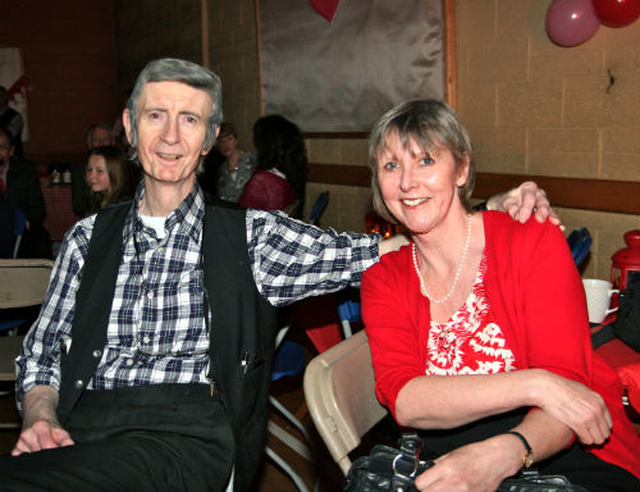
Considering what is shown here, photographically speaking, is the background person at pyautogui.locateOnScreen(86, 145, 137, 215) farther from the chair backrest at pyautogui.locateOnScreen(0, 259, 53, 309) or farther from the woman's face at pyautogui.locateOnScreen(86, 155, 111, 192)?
the chair backrest at pyautogui.locateOnScreen(0, 259, 53, 309)

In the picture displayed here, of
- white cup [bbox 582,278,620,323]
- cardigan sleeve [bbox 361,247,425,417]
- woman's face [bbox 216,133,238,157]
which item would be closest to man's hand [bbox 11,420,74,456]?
cardigan sleeve [bbox 361,247,425,417]

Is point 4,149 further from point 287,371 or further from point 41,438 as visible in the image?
point 41,438

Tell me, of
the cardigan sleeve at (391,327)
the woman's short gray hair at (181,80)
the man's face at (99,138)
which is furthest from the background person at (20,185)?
the cardigan sleeve at (391,327)

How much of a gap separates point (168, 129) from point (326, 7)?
13.2 feet

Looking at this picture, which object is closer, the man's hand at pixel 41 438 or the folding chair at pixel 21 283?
the man's hand at pixel 41 438

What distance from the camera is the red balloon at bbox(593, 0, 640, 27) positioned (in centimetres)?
311

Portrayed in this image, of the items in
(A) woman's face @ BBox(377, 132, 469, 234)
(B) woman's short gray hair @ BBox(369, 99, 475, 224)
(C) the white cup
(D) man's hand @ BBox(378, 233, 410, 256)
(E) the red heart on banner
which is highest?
(E) the red heart on banner

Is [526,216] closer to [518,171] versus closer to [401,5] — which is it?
[518,171]

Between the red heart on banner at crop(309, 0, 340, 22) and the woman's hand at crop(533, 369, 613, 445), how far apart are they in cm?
457

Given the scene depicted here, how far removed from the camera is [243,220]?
5.98ft

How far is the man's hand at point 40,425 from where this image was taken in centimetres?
159

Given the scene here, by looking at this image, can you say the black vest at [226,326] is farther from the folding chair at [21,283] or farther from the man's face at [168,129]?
the folding chair at [21,283]

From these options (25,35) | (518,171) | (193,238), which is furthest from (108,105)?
(193,238)

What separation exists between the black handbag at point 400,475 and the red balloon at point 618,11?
2620mm
